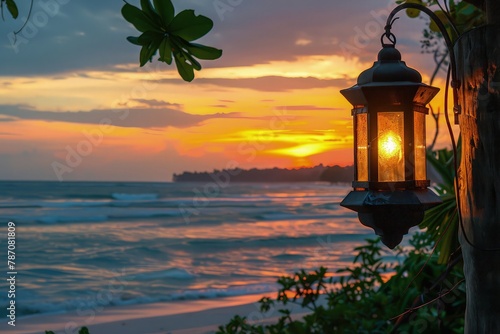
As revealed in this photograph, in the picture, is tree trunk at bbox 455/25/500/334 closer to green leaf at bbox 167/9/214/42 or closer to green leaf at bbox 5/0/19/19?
green leaf at bbox 167/9/214/42

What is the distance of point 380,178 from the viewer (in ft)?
6.21

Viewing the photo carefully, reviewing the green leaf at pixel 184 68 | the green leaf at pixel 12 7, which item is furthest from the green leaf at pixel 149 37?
the green leaf at pixel 12 7

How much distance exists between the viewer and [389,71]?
190 centimetres

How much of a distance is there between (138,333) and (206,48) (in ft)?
22.8

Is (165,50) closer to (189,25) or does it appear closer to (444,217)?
(189,25)

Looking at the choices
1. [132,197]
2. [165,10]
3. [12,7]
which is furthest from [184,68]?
[132,197]

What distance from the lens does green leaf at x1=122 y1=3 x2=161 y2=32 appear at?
50.7 inches

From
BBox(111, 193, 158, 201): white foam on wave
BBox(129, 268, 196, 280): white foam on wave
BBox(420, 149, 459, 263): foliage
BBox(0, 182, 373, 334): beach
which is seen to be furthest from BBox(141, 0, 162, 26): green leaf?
BBox(111, 193, 158, 201): white foam on wave

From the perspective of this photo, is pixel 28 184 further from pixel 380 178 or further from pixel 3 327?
pixel 380 178

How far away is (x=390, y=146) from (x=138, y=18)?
36.1 inches

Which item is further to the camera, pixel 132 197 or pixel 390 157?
pixel 132 197

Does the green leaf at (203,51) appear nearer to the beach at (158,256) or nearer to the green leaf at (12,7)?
the green leaf at (12,7)

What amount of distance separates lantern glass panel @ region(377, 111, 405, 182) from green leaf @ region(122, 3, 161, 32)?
840 mm

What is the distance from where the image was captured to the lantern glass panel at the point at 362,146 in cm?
194
